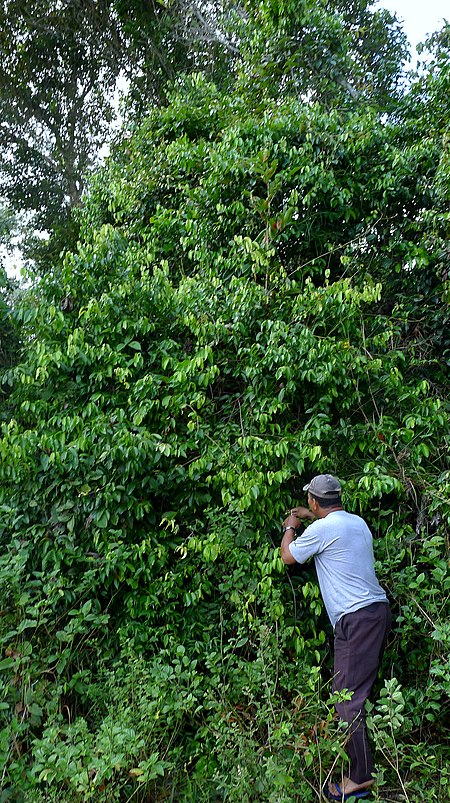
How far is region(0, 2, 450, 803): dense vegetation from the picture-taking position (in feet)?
9.93

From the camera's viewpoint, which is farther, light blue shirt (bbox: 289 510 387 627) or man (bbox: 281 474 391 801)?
light blue shirt (bbox: 289 510 387 627)

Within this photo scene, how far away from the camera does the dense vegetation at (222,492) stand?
9.93 feet

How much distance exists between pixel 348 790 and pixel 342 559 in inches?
43.1

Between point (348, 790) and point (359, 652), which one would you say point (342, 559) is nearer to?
point (359, 652)

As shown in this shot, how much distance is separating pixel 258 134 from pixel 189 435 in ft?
8.89

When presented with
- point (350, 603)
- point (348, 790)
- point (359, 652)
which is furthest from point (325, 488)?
point (348, 790)

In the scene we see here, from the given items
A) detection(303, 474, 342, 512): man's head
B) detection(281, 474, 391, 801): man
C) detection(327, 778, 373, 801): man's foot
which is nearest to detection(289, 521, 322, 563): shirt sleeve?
detection(281, 474, 391, 801): man

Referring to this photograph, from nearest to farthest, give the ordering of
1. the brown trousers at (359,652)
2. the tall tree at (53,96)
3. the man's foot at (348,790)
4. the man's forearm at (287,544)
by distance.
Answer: the man's foot at (348,790) < the brown trousers at (359,652) < the man's forearm at (287,544) < the tall tree at (53,96)

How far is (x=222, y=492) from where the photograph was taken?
3725mm

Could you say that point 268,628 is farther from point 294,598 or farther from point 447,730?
point 447,730

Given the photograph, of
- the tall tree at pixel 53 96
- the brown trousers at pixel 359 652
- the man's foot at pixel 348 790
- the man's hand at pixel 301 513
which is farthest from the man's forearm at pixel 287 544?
the tall tree at pixel 53 96

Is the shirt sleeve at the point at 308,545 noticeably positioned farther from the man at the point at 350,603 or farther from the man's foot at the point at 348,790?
the man's foot at the point at 348,790

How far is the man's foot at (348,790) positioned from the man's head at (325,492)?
53.7 inches

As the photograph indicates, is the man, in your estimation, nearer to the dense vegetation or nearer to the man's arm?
the man's arm
